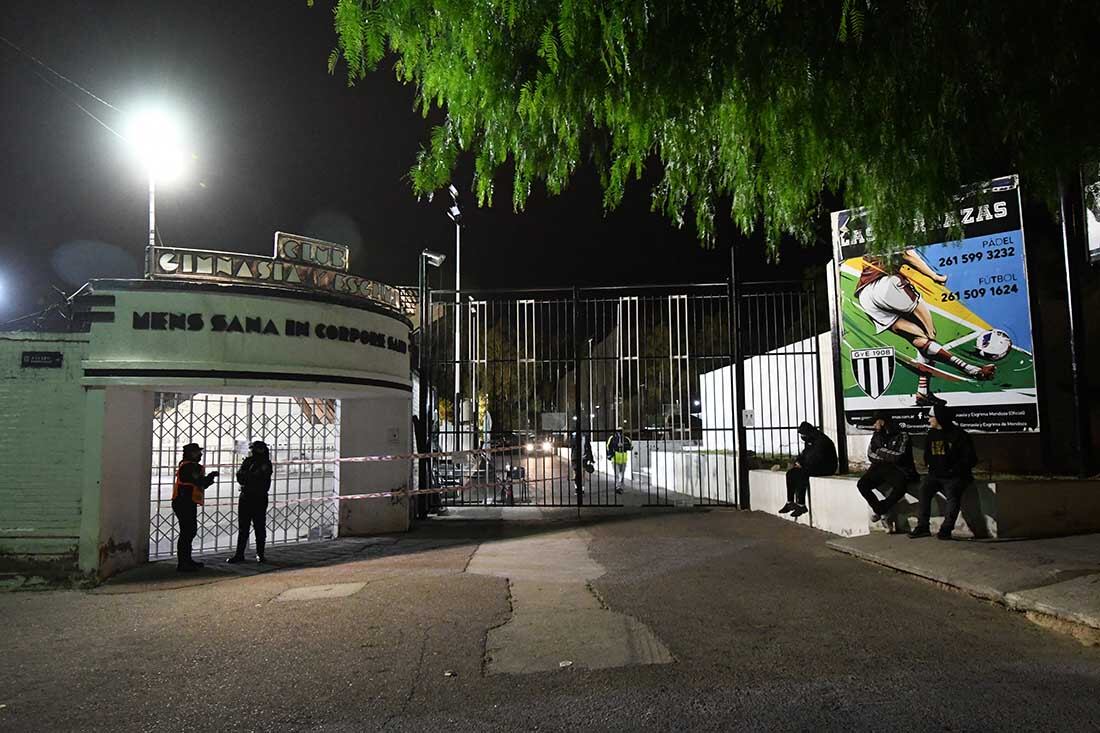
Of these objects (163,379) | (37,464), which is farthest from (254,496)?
(37,464)

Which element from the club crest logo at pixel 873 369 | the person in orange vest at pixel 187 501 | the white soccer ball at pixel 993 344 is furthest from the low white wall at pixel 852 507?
the person in orange vest at pixel 187 501

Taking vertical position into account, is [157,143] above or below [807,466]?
above

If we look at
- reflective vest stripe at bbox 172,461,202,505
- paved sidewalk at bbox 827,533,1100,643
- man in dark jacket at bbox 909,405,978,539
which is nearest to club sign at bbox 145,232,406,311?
reflective vest stripe at bbox 172,461,202,505

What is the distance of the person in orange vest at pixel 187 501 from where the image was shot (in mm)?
9062

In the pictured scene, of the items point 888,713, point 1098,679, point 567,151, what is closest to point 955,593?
point 1098,679

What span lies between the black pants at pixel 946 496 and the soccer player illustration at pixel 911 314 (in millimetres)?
1935

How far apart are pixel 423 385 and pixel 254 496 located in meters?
5.24

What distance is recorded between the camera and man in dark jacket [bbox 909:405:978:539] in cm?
854

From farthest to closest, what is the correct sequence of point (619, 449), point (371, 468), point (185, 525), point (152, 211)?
point (619, 449), point (371, 468), point (152, 211), point (185, 525)

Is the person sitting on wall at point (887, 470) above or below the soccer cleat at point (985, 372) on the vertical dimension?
below

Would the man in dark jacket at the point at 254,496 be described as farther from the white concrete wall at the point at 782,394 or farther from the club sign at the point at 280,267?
the white concrete wall at the point at 782,394

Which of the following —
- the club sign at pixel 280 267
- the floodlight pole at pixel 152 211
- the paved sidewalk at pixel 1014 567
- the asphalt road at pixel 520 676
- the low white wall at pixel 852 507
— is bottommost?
the asphalt road at pixel 520 676

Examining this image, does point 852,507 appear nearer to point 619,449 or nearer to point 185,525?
point 185,525

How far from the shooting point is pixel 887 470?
9.62 m
